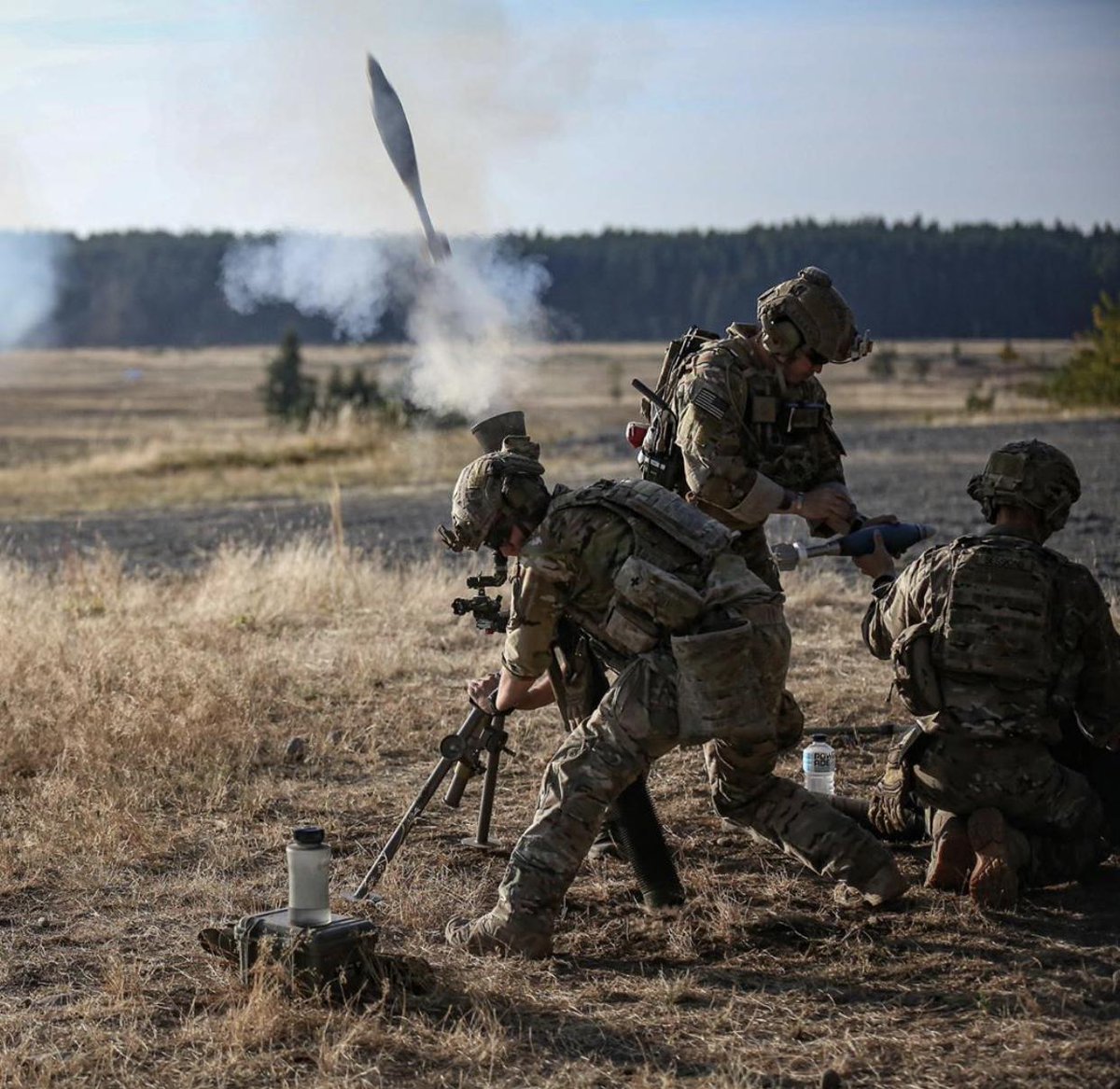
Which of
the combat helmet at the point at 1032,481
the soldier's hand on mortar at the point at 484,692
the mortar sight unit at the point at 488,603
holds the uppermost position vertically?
the combat helmet at the point at 1032,481

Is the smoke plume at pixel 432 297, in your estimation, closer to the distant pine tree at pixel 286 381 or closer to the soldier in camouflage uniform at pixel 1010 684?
the soldier in camouflage uniform at pixel 1010 684

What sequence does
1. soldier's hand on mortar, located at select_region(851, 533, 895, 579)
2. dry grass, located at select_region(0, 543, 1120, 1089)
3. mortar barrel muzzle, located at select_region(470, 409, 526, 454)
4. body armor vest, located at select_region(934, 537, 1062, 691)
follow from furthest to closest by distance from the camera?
soldier's hand on mortar, located at select_region(851, 533, 895, 579) < mortar barrel muzzle, located at select_region(470, 409, 526, 454) < body armor vest, located at select_region(934, 537, 1062, 691) < dry grass, located at select_region(0, 543, 1120, 1089)

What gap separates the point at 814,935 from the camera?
17.4 feet

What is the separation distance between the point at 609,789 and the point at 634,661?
17.3 inches

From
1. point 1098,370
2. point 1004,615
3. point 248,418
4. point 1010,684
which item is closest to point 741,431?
point 1004,615

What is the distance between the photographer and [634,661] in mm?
5227

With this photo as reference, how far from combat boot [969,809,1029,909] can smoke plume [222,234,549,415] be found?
4.94 m

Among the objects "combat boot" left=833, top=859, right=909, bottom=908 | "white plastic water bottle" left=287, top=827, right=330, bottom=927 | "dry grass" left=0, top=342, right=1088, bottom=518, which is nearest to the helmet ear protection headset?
"combat boot" left=833, top=859, right=909, bottom=908

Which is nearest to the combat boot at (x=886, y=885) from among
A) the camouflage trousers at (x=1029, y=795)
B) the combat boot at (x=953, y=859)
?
the combat boot at (x=953, y=859)

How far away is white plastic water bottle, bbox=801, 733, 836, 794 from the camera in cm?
682

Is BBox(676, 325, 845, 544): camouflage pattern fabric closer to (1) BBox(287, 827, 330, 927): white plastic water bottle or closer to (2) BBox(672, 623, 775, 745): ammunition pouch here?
(2) BBox(672, 623, 775, 745): ammunition pouch

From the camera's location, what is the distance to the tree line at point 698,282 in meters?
96.6

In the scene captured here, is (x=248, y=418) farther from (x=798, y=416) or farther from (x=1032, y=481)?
(x=1032, y=481)

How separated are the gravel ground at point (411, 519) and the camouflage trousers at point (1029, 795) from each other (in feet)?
19.0
